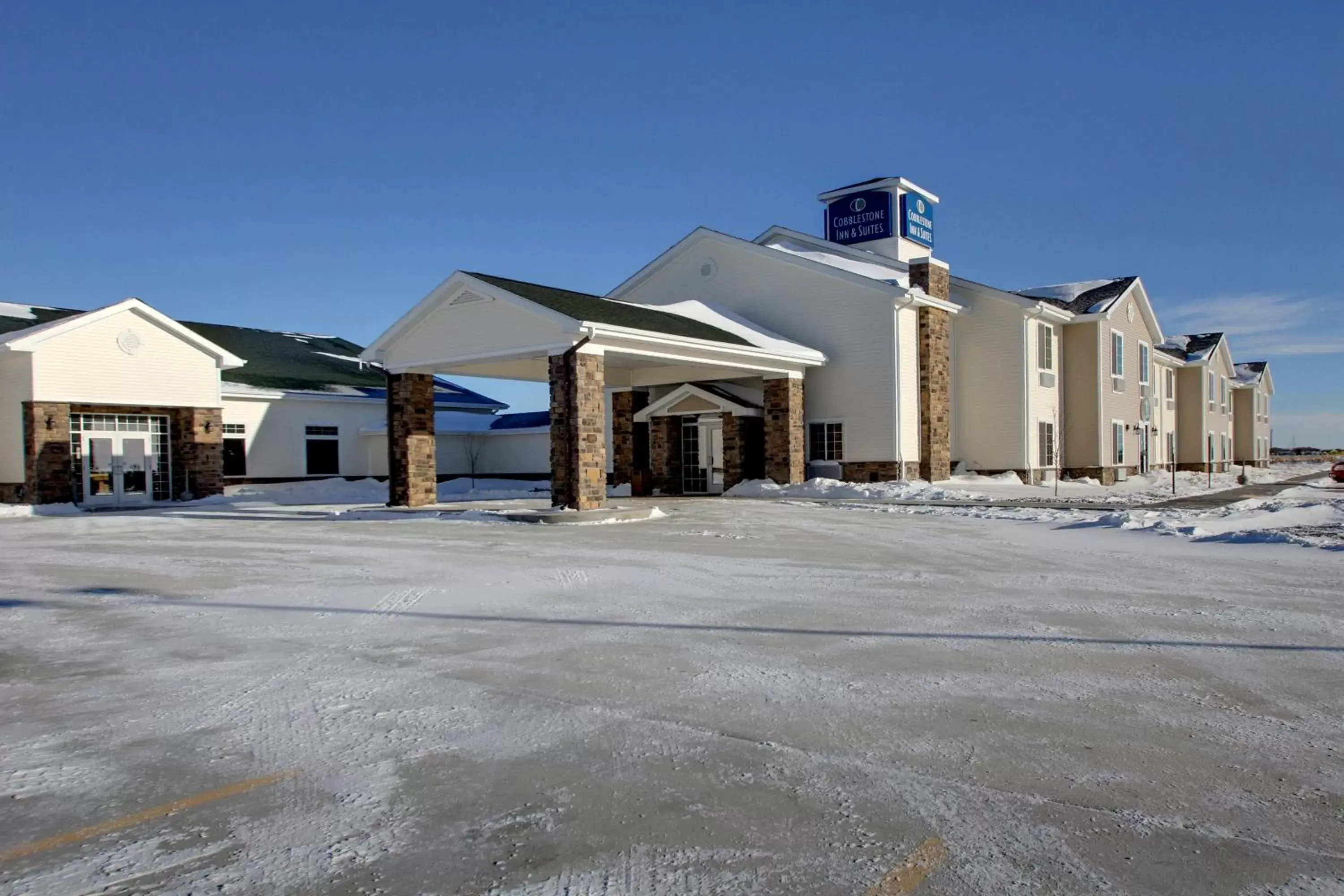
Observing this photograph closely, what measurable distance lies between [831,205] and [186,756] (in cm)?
3581

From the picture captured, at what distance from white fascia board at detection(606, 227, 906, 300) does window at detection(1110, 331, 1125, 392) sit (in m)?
10.7

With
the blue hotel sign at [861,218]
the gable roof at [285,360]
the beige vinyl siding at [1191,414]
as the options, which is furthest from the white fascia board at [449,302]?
the beige vinyl siding at [1191,414]

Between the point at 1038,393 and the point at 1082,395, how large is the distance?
11.1 feet

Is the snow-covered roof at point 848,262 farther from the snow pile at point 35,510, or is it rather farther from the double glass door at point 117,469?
the snow pile at point 35,510

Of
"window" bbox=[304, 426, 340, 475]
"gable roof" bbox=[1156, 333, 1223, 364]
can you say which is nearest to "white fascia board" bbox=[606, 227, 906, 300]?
"window" bbox=[304, 426, 340, 475]

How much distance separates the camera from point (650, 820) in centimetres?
411

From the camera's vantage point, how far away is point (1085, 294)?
34812 millimetres

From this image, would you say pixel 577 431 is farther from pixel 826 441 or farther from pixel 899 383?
pixel 899 383

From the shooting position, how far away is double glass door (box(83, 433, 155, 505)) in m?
28.6

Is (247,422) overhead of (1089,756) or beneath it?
overhead

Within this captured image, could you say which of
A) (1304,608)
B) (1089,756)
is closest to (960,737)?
(1089,756)

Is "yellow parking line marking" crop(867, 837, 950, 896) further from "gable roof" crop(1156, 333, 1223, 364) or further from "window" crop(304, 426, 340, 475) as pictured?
"gable roof" crop(1156, 333, 1223, 364)

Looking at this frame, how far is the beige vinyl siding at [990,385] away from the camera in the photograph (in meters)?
29.6

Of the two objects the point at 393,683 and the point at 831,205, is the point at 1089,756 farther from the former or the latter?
the point at 831,205
